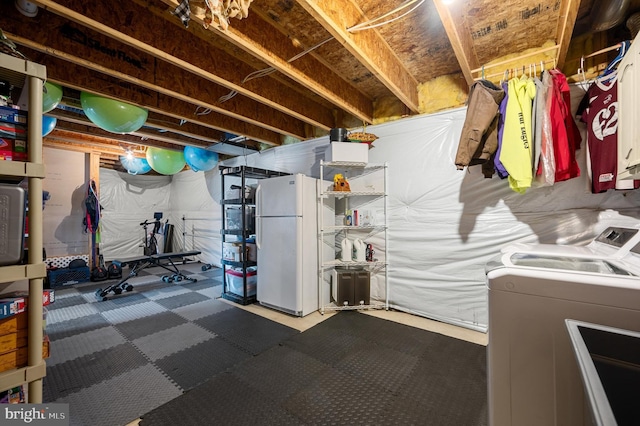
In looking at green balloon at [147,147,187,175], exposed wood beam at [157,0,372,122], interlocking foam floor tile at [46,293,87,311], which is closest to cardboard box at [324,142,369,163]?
exposed wood beam at [157,0,372,122]

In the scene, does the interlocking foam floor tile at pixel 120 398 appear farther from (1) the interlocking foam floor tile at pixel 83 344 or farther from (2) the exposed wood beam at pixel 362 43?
(2) the exposed wood beam at pixel 362 43

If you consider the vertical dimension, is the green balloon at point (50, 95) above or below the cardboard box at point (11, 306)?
above

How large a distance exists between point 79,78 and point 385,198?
10.7 ft

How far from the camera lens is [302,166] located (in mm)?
3924

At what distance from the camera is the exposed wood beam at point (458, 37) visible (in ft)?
4.88

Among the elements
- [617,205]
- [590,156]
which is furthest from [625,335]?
[617,205]

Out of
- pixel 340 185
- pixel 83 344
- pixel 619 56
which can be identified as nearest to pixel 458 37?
pixel 619 56

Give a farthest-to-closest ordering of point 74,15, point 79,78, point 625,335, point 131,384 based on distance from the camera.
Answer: point 79,78 → point 131,384 → point 74,15 → point 625,335

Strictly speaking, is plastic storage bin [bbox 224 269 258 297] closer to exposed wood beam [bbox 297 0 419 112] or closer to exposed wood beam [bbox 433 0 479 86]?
exposed wood beam [bbox 297 0 419 112]

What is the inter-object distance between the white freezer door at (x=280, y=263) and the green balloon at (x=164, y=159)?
8.08 feet

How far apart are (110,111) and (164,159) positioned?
2.08 metres

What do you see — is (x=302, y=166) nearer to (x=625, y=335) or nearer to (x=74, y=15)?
(x=74, y=15)

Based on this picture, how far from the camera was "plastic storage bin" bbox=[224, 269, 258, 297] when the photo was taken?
11.4 feet

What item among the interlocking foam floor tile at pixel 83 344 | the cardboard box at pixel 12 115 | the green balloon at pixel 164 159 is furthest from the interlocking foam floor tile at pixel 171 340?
the green balloon at pixel 164 159
